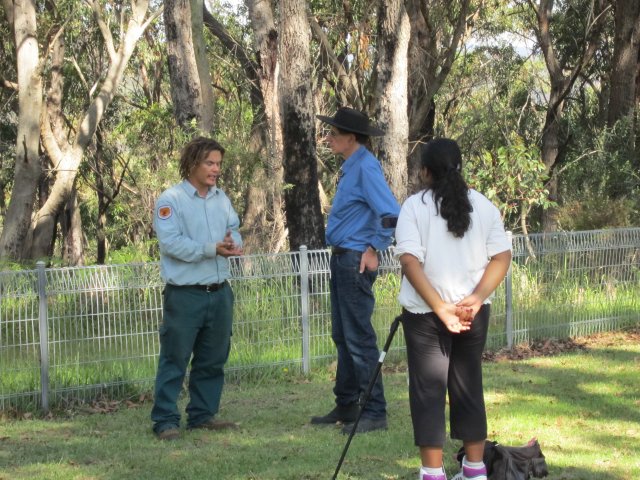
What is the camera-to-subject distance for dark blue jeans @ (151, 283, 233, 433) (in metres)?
7.70

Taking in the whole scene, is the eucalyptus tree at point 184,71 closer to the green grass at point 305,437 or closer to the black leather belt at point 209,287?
the green grass at point 305,437

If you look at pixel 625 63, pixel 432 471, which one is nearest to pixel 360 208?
pixel 432 471

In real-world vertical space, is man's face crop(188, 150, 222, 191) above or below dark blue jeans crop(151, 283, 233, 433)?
above

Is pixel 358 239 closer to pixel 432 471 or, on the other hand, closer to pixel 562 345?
pixel 432 471

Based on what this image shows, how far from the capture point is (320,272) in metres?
10.9

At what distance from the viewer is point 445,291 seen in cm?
561

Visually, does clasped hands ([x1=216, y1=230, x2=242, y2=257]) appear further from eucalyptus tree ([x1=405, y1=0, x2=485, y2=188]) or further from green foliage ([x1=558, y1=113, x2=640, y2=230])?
eucalyptus tree ([x1=405, y1=0, x2=485, y2=188])

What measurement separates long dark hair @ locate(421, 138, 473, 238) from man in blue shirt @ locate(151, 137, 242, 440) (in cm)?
227

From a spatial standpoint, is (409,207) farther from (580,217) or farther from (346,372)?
(580,217)

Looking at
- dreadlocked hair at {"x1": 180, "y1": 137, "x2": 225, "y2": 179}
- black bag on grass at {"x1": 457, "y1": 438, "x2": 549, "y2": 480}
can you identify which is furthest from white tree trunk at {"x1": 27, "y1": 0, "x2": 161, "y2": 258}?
black bag on grass at {"x1": 457, "y1": 438, "x2": 549, "y2": 480}

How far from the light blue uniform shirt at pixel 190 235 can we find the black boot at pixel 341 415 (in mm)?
1336

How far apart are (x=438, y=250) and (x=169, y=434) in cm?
307

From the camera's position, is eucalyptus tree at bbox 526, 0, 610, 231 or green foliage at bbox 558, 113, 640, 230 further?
eucalyptus tree at bbox 526, 0, 610, 231

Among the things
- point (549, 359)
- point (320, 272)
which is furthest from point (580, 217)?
point (320, 272)
